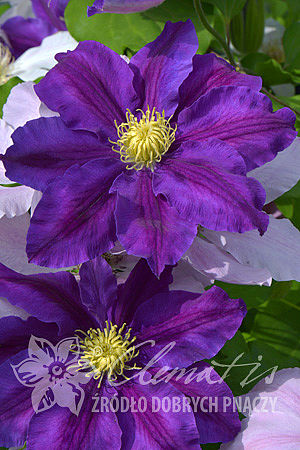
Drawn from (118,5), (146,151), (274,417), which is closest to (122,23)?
(118,5)

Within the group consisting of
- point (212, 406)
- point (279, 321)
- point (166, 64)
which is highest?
point (166, 64)

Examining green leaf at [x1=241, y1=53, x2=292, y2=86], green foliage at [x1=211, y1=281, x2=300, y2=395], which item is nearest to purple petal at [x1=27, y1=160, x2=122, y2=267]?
green foliage at [x1=211, y1=281, x2=300, y2=395]

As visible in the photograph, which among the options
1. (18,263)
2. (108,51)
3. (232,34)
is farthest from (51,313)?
(232,34)

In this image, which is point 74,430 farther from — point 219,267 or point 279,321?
point 279,321

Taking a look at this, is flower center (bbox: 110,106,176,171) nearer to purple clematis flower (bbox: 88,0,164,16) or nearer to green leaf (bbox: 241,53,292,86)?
purple clematis flower (bbox: 88,0,164,16)

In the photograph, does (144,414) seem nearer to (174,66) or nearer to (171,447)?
(171,447)

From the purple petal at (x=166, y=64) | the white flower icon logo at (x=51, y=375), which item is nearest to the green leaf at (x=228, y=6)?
the purple petal at (x=166, y=64)
